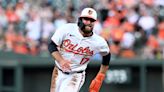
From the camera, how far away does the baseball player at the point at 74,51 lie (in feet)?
27.5

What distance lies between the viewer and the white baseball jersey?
28.0 ft

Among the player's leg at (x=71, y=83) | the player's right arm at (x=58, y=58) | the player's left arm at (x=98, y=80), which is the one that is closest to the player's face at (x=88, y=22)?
the player's right arm at (x=58, y=58)

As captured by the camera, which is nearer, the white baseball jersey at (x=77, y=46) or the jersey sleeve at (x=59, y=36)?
the jersey sleeve at (x=59, y=36)

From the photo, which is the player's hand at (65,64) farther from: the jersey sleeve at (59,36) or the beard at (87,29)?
the beard at (87,29)

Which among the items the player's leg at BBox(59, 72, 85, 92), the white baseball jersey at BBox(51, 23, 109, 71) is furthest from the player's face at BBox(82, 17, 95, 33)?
the player's leg at BBox(59, 72, 85, 92)

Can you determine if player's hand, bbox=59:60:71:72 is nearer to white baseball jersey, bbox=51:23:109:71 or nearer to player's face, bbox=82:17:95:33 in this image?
white baseball jersey, bbox=51:23:109:71

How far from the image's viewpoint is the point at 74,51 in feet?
28.3

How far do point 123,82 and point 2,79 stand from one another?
117 inches

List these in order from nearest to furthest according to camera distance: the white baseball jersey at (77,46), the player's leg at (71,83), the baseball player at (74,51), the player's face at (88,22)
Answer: the player's face at (88,22)
the baseball player at (74,51)
the white baseball jersey at (77,46)
the player's leg at (71,83)

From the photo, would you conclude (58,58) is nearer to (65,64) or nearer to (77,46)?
(65,64)

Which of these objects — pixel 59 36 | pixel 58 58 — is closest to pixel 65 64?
pixel 58 58

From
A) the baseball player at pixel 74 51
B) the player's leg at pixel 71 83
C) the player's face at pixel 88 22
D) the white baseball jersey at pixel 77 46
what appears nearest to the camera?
the player's face at pixel 88 22

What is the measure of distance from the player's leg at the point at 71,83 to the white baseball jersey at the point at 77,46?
11 cm

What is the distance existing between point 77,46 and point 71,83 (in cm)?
56
